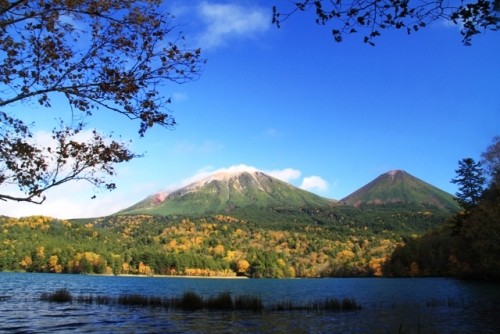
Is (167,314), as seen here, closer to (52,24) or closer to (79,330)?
(79,330)

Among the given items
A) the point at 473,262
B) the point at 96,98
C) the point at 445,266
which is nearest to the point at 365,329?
the point at 96,98

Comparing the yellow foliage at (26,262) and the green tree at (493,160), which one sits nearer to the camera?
the green tree at (493,160)

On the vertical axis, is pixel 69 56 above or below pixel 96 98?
above

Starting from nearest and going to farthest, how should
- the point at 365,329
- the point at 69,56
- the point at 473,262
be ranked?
the point at 69,56 < the point at 365,329 < the point at 473,262

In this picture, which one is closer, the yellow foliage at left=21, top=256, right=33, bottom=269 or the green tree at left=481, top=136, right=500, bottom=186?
the green tree at left=481, top=136, right=500, bottom=186

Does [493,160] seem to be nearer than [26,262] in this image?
Yes

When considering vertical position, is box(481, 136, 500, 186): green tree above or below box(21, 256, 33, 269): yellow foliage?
above

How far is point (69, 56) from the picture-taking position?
1380 cm

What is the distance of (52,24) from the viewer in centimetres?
1295

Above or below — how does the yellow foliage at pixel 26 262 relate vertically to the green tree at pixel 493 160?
below

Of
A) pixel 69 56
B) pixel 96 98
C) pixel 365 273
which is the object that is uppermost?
pixel 69 56

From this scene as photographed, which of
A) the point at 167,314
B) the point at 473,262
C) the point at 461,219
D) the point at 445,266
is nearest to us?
the point at 167,314

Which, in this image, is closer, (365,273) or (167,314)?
(167,314)

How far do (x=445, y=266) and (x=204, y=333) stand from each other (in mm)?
118955
